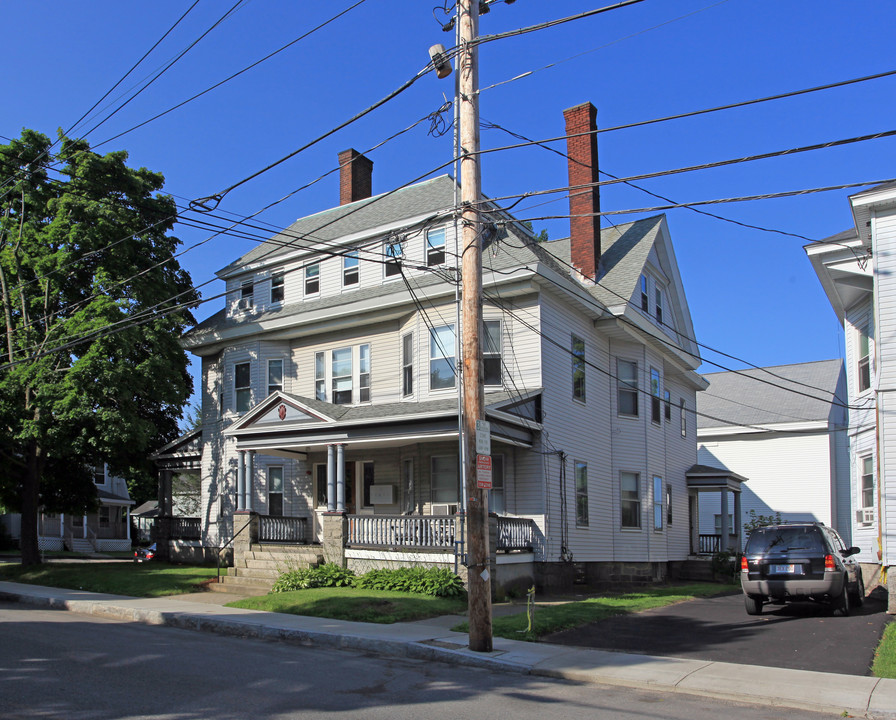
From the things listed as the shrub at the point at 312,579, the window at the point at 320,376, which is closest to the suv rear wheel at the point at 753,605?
the shrub at the point at 312,579

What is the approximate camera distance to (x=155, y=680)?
28.1 ft

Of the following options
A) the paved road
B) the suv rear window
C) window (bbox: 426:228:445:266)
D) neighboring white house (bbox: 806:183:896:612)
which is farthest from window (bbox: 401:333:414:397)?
the paved road

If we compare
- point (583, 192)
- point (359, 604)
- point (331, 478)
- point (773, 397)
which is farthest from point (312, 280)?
point (773, 397)

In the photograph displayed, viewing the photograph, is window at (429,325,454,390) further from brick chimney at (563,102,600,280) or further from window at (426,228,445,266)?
brick chimney at (563,102,600,280)

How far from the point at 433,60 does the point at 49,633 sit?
10.3 meters

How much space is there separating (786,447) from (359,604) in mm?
25518

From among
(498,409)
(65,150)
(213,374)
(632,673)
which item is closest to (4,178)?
(65,150)

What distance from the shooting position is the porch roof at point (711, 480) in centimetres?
2772

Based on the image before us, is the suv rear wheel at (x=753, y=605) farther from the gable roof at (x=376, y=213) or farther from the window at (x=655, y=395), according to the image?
the gable roof at (x=376, y=213)

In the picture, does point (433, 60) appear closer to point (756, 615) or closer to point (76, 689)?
point (76, 689)

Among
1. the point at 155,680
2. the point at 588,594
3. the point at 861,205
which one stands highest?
the point at 861,205

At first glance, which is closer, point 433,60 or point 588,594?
point 433,60

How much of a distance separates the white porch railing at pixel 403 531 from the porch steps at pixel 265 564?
126 centimetres

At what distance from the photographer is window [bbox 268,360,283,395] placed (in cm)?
2455
